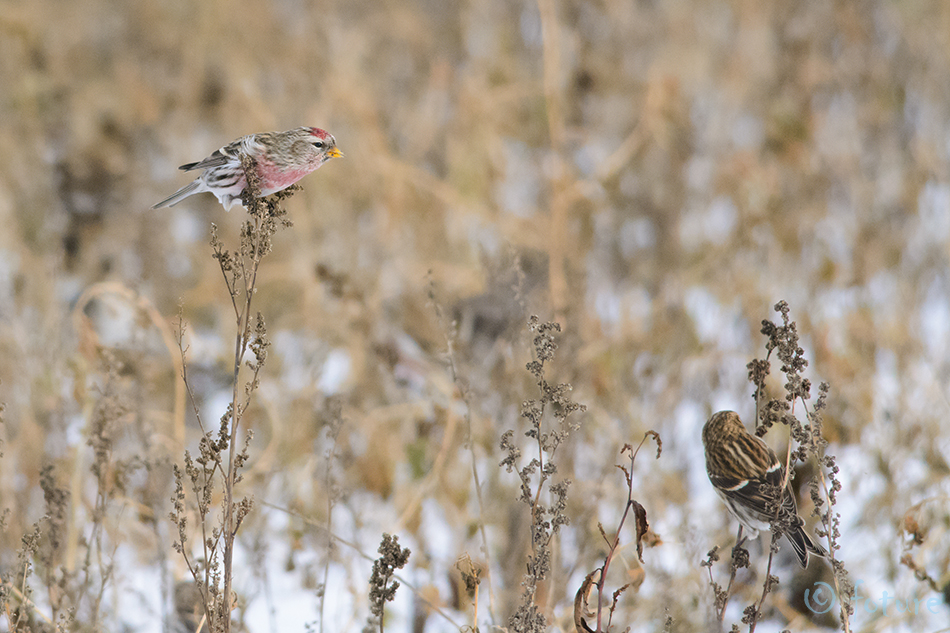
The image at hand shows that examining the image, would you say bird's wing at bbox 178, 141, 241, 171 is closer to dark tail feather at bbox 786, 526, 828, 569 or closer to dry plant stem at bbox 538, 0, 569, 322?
dark tail feather at bbox 786, 526, 828, 569

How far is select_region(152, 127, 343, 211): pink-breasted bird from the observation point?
1.15 metres

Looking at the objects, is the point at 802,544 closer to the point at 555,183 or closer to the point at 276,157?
the point at 276,157

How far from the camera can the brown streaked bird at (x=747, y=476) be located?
151cm

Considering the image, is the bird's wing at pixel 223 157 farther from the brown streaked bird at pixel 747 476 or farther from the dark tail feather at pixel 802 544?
the dark tail feather at pixel 802 544

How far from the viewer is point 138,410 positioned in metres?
2.23

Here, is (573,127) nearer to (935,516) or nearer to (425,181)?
(425,181)

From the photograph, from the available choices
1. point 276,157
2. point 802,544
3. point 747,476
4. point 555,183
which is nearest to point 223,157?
point 276,157

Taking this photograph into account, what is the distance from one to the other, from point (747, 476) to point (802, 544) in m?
0.22

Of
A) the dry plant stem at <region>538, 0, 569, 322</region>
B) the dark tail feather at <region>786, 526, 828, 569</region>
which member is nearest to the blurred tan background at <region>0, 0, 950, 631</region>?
the dry plant stem at <region>538, 0, 569, 322</region>

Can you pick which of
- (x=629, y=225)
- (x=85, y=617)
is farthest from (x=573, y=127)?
(x=85, y=617)

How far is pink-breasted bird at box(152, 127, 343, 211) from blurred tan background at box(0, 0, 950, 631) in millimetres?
885

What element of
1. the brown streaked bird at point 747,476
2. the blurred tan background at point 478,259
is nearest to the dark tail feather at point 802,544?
the brown streaked bird at point 747,476

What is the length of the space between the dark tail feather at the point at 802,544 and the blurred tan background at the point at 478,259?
22cm

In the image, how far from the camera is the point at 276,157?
45.3 inches
